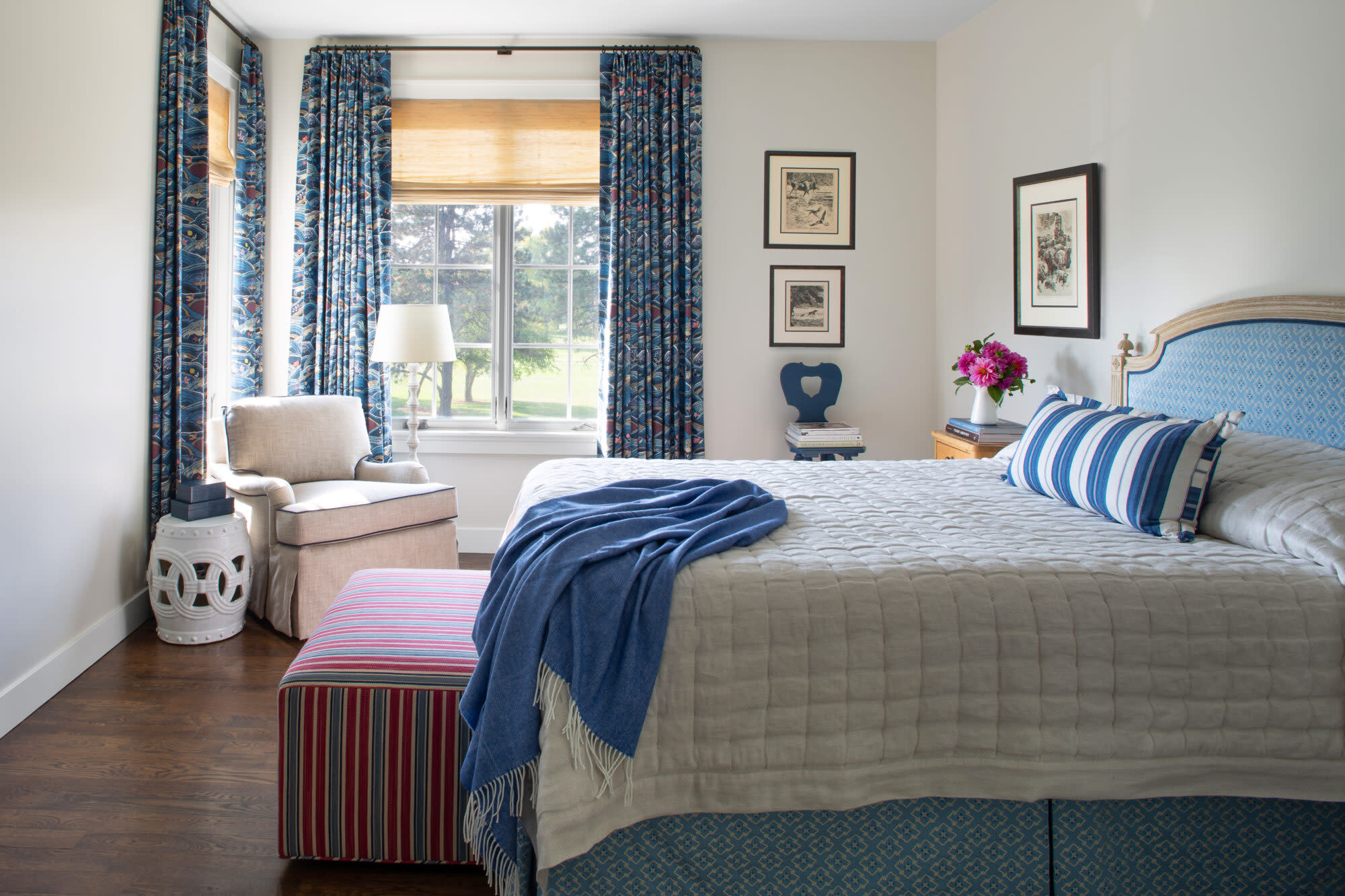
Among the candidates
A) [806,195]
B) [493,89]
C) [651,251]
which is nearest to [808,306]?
[806,195]

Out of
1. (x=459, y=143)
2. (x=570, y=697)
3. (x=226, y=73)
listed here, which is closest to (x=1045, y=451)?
(x=570, y=697)

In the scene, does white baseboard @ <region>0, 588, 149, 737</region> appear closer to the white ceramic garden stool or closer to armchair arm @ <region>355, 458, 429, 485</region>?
the white ceramic garden stool

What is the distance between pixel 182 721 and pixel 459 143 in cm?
321

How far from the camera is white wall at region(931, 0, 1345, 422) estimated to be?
2.57m

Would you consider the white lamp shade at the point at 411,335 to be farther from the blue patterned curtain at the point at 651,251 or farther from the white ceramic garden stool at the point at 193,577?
the white ceramic garden stool at the point at 193,577

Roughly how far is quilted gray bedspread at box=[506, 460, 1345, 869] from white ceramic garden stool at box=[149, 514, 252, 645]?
2.24 meters

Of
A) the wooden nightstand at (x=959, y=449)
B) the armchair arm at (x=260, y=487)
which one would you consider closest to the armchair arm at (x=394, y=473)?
the armchair arm at (x=260, y=487)

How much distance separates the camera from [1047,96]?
12.7 feet

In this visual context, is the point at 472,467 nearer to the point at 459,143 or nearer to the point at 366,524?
the point at 366,524

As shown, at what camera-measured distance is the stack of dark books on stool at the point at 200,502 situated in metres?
3.44

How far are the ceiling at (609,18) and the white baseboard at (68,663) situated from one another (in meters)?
2.75

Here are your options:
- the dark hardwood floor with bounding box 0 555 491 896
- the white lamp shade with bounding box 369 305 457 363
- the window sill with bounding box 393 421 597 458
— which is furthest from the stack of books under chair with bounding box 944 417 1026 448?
the dark hardwood floor with bounding box 0 555 491 896

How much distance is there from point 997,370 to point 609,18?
8.17 ft

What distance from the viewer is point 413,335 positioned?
14.1 ft
